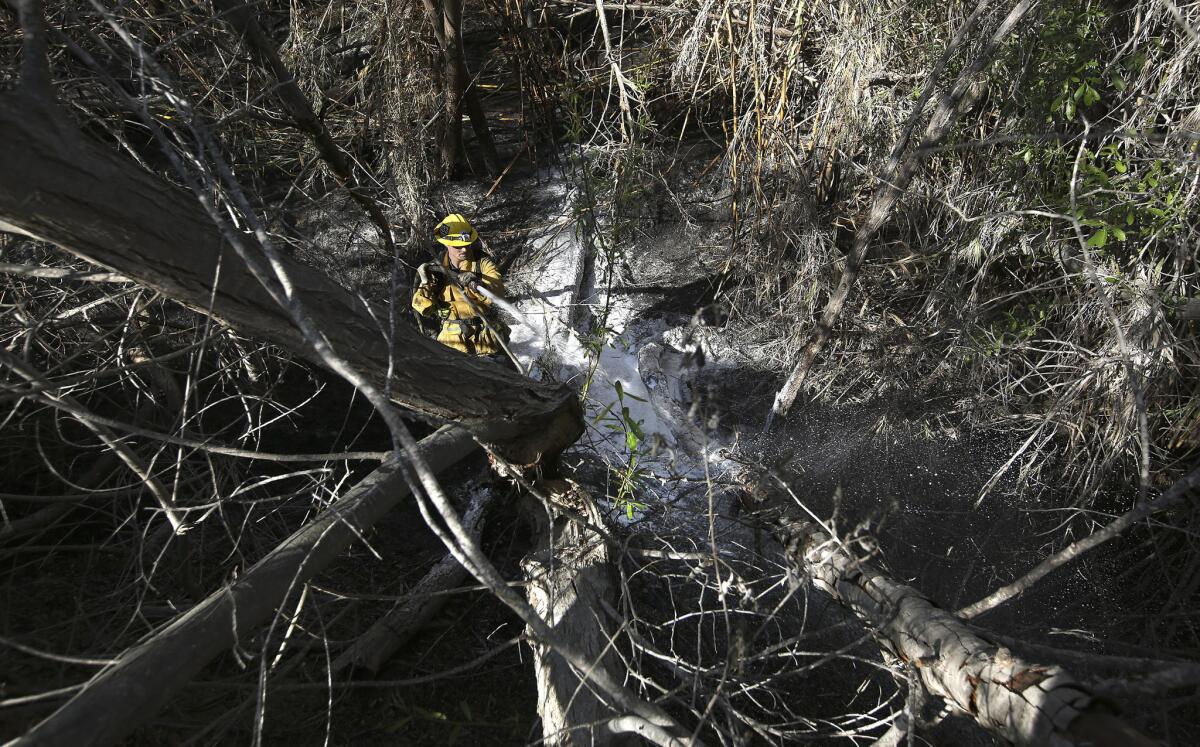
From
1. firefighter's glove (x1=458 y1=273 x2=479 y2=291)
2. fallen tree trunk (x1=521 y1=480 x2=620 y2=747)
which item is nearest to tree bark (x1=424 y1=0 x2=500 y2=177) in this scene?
firefighter's glove (x1=458 y1=273 x2=479 y2=291)

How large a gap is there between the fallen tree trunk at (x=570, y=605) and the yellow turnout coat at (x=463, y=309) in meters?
1.34

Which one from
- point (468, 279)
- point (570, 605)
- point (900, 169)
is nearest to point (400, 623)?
point (570, 605)

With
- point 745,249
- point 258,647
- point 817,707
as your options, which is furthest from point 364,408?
point 817,707

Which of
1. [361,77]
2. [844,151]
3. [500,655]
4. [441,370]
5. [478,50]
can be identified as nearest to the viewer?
[441,370]

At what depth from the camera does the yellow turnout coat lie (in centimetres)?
434

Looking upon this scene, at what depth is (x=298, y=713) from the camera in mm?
3057

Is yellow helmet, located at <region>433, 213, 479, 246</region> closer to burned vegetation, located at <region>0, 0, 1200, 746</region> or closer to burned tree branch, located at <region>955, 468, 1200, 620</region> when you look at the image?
burned vegetation, located at <region>0, 0, 1200, 746</region>

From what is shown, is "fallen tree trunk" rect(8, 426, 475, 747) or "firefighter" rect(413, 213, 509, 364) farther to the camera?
"firefighter" rect(413, 213, 509, 364)

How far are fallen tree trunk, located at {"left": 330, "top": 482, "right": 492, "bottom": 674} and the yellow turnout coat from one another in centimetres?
124

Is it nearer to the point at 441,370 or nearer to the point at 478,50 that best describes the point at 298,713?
the point at 441,370

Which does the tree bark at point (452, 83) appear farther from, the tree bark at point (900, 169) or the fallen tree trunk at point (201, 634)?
the fallen tree trunk at point (201, 634)

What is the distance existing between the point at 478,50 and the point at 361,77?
1590mm

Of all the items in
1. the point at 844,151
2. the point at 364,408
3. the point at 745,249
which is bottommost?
the point at 364,408

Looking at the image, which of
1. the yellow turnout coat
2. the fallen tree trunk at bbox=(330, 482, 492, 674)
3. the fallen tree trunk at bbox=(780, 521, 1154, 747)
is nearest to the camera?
the fallen tree trunk at bbox=(780, 521, 1154, 747)
